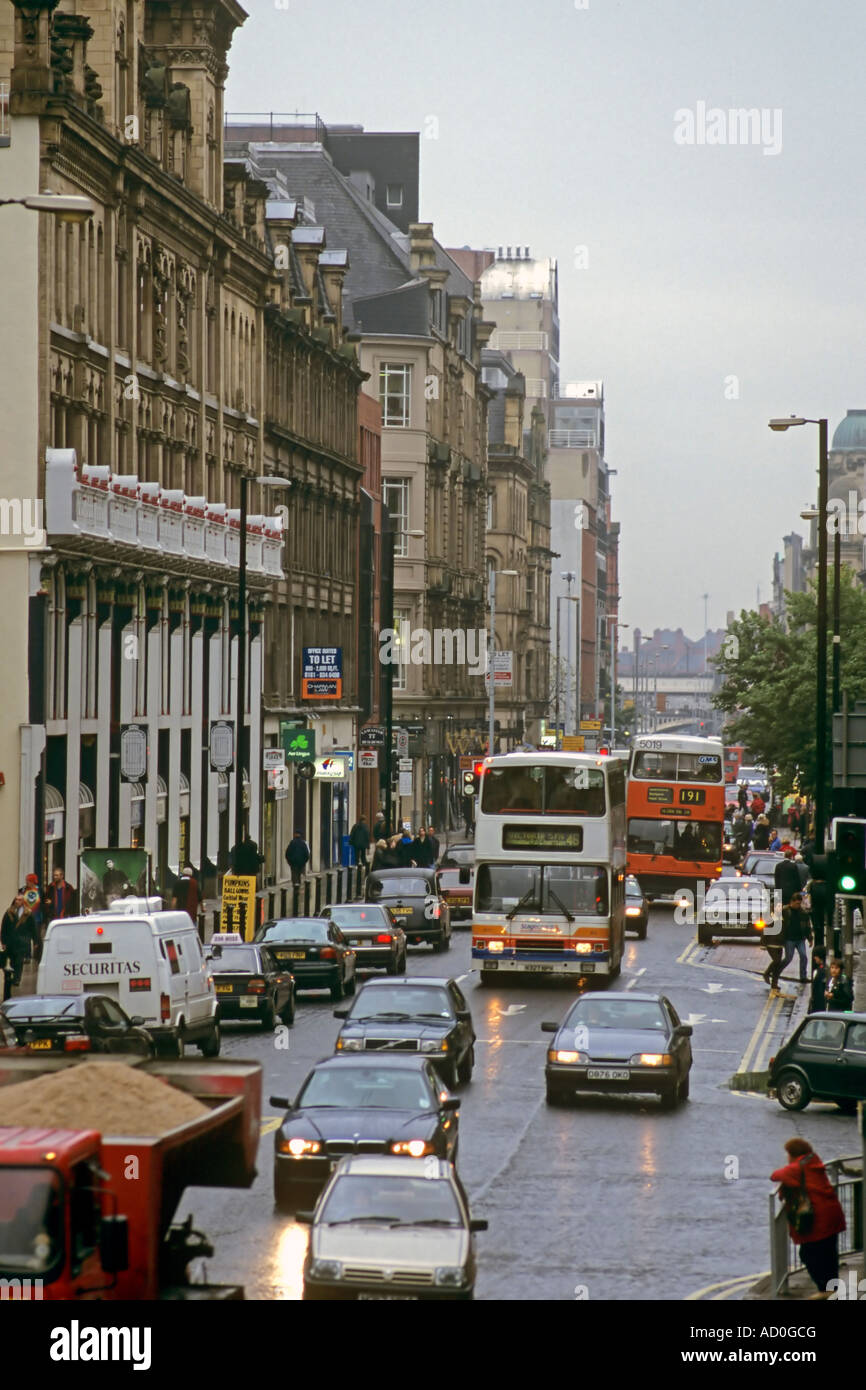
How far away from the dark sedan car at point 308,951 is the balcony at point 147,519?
10091mm

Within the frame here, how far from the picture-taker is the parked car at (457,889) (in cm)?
5573

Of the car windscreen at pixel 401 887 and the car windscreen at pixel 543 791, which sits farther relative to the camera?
the car windscreen at pixel 401 887

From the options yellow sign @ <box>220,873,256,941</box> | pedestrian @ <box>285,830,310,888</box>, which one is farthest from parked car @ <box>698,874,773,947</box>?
yellow sign @ <box>220,873,256,941</box>

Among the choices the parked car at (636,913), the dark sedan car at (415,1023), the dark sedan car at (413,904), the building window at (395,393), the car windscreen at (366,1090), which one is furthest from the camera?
the building window at (395,393)

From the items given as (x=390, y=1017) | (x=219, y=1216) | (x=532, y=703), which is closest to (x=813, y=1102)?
(x=390, y=1017)

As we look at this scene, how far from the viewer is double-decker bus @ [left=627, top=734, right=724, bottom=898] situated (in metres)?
62.1

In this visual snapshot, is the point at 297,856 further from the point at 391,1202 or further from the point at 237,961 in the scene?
the point at 391,1202

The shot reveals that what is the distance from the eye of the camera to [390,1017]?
2728 cm

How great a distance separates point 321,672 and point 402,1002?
36703mm

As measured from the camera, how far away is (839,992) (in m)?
33.2

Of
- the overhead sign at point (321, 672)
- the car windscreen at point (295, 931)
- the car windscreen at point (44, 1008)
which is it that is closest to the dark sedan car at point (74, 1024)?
the car windscreen at point (44, 1008)

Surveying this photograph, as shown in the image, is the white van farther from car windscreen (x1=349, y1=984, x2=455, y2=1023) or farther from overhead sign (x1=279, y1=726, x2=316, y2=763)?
overhead sign (x1=279, y1=726, x2=316, y2=763)

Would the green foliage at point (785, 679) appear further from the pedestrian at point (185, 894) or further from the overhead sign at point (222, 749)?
the pedestrian at point (185, 894)
